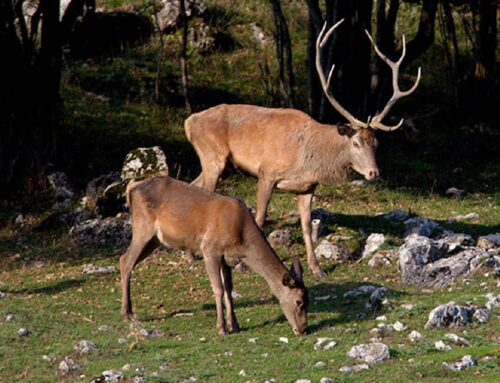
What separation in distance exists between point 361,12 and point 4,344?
1370 centimetres

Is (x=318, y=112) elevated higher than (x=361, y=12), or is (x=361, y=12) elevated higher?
(x=361, y=12)

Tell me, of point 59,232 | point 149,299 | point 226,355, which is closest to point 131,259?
point 149,299

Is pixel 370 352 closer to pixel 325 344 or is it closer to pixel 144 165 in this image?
pixel 325 344

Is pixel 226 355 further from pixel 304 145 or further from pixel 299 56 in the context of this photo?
pixel 299 56

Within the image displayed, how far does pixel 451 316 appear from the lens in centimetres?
1177

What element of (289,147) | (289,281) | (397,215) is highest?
(289,147)

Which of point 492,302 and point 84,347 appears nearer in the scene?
point 84,347

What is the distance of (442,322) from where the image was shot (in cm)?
1179

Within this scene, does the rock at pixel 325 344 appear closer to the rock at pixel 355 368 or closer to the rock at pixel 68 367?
the rock at pixel 355 368

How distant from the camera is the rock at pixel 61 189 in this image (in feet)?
65.3

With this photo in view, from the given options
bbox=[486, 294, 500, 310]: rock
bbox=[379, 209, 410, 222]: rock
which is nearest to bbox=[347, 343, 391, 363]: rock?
bbox=[486, 294, 500, 310]: rock

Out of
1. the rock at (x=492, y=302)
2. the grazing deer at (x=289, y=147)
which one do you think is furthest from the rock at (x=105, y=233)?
the rock at (x=492, y=302)

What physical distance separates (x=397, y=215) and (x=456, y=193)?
9.00 ft

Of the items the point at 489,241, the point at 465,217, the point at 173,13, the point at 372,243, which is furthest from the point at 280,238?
the point at 173,13
